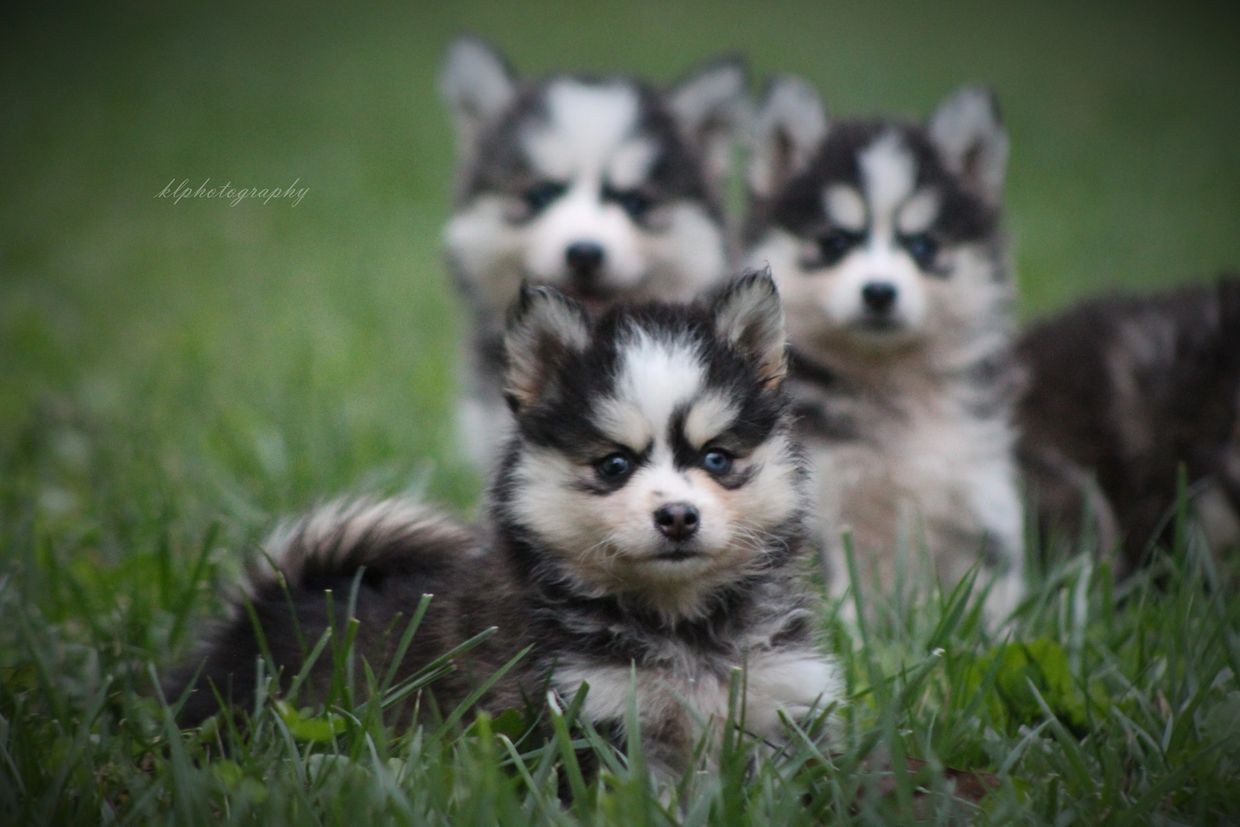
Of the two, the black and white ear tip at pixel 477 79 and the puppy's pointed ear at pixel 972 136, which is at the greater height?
the black and white ear tip at pixel 477 79

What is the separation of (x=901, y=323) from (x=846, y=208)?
0.46 metres

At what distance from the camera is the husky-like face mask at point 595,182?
5094 millimetres

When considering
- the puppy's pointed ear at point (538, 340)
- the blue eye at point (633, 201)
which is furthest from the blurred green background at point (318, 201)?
the puppy's pointed ear at point (538, 340)

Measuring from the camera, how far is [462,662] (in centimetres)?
271

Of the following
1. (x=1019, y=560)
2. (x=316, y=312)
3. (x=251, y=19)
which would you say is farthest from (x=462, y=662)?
(x=251, y=19)

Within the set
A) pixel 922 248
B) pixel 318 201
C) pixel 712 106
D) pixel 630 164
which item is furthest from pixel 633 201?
pixel 318 201

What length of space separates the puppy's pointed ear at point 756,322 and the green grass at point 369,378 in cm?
68

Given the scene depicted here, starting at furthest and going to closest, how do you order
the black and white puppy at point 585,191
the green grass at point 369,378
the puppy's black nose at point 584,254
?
1. the black and white puppy at point 585,191
2. the puppy's black nose at point 584,254
3. the green grass at point 369,378

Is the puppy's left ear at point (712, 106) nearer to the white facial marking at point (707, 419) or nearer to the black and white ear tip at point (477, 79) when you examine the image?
the black and white ear tip at point (477, 79)

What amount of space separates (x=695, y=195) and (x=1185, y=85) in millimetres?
9383

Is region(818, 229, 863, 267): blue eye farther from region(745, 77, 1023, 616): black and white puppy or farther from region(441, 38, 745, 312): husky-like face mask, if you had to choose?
region(441, 38, 745, 312): husky-like face mask

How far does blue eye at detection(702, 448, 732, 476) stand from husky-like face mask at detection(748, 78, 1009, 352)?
175 cm

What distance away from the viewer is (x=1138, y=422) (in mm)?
4871

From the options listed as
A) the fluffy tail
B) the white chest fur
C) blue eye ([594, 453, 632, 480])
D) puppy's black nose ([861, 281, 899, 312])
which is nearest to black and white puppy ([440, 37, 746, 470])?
puppy's black nose ([861, 281, 899, 312])
